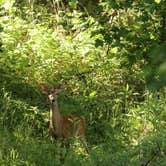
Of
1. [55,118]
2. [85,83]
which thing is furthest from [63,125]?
[85,83]

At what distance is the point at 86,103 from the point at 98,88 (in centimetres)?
66

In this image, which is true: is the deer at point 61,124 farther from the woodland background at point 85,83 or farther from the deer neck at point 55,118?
the woodland background at point 85,83

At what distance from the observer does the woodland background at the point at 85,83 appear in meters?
5.36

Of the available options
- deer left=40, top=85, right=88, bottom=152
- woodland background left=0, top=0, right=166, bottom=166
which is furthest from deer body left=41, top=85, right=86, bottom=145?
woodland background left=0, top=0, right=166, bottom=166

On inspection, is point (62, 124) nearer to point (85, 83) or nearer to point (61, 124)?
point (61, 124)

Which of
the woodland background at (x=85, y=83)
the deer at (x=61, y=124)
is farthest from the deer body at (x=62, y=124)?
the woodland background at (x=85, y=83)

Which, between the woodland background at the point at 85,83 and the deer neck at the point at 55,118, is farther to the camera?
the deer neck at the point at 55,118

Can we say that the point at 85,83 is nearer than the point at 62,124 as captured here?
No

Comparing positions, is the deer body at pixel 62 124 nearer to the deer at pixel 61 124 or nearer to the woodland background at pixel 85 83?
the deer at pixel 61 124

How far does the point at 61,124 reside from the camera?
19.1 feet

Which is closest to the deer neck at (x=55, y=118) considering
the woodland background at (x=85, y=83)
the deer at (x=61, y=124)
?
the deer at (x=61, y=124)

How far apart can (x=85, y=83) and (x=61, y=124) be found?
5.80 feet

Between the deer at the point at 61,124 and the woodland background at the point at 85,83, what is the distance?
5.8 inches

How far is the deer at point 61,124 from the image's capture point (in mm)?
5730
